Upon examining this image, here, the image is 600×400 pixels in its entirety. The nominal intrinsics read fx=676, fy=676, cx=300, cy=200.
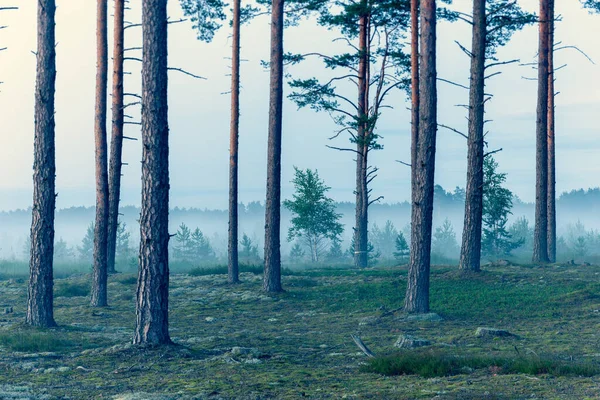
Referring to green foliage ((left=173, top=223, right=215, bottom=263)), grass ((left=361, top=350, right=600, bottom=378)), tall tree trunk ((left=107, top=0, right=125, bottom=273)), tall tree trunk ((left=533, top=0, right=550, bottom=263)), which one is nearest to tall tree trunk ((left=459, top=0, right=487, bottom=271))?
tall tree trunk ((left=533, top=0, right=550, bottom=263))

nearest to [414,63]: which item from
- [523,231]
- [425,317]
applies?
[425,317]

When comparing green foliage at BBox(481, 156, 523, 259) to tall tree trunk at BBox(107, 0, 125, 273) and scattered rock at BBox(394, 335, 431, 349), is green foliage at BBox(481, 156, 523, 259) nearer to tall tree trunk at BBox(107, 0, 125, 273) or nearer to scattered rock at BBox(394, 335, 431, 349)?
tall tree trunk at BBox(107, 0, 125, 273)

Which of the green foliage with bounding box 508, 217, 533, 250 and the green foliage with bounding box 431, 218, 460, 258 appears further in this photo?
the green foliage with bounding box 431, 218, 460, 258

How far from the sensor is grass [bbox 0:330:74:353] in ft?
39.7

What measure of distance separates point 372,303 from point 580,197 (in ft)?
405

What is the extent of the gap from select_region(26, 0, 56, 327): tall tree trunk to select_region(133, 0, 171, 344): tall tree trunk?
12.3 feet

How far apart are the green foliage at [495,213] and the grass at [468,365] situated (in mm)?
29332

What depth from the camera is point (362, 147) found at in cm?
3281

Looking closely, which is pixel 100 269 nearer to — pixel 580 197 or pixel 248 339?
pixel 248 339

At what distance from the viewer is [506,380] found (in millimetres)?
8523

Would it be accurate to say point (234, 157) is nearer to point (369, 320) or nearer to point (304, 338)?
point (369, 320)

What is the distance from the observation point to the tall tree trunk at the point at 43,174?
1424cm

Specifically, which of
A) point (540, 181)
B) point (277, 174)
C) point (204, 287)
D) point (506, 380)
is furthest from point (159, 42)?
point (540, 181)

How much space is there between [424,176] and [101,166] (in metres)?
9.82
